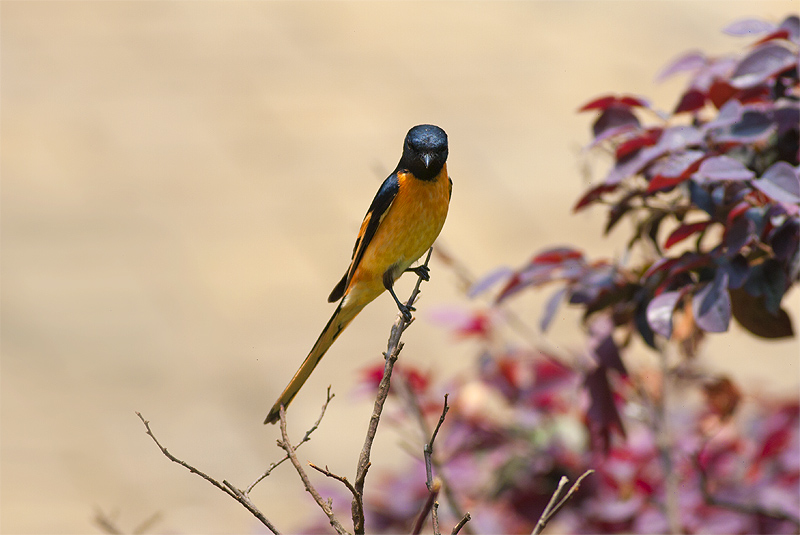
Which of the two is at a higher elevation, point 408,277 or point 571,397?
point 408,277

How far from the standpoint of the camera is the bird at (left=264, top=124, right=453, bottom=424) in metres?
1.89

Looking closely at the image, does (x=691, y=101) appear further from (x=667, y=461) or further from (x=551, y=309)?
(x=667, y=461)

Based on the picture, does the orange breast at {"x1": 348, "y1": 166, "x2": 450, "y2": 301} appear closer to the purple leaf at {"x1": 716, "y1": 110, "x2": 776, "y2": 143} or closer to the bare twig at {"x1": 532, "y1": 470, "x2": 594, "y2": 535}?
the bare twig at {"x1": 532, "y1": 470, "x2": 594, "y2": 535}

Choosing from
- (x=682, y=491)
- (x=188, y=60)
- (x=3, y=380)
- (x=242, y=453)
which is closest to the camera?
(x=682, y=491)

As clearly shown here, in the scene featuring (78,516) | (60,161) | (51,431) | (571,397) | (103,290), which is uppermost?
(60,161)

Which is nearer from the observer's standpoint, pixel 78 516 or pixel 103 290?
pixel 78 516

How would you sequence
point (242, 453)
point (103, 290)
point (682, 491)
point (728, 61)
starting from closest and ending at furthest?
point (728, 61), point (682, 491), point (242, 453), point (103, 290)

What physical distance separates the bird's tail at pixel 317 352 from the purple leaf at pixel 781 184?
1005mm

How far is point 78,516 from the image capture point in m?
6.57

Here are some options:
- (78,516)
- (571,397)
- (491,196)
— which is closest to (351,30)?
(491,196)

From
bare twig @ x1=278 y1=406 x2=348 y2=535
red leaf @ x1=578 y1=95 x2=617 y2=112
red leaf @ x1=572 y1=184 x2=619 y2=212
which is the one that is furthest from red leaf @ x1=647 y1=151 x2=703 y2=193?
bare twig @ x1=278 y1=406 x2=348 y2=535

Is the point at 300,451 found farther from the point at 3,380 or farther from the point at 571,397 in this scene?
the point at 571,397

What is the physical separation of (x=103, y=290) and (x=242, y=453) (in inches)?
111

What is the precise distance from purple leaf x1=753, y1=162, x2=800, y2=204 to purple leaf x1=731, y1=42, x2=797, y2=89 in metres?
0.36
